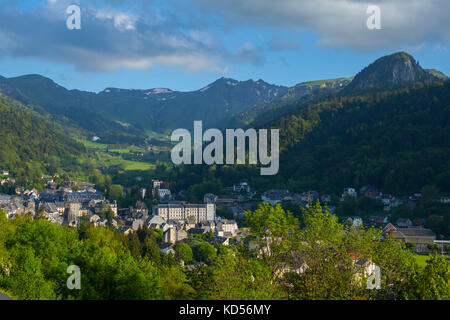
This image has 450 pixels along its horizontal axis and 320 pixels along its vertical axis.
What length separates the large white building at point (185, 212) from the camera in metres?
105

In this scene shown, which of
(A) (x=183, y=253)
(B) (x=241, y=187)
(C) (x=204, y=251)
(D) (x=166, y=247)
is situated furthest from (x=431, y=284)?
(B) (x=241, y=187)

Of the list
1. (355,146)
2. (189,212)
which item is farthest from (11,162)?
(355,146)

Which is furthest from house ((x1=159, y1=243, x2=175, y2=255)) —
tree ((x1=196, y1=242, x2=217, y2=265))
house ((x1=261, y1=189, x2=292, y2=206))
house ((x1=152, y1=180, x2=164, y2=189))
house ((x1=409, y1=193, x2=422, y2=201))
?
house ((x1=152, y1=180, x2=164, y2=189))

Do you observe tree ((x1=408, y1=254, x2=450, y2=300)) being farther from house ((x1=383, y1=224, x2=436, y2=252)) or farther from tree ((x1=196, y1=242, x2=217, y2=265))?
house ((x1=383, y1=224, x2=436, y2=252))

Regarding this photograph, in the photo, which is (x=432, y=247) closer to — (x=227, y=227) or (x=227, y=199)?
(x=227, y=227)

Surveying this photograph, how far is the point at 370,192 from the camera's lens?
10775 cm

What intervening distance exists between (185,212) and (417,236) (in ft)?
170

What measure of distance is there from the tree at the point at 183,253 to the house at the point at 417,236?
93.1 feet

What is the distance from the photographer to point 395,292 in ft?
74.5

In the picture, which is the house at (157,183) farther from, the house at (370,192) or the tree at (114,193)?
the house at (370,192)

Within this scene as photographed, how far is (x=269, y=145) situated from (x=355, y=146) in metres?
27.4

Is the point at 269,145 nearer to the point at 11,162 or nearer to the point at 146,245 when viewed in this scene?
the point at 11,162

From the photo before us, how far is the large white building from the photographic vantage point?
104625mm

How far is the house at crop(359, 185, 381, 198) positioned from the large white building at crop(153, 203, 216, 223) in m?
33.2
